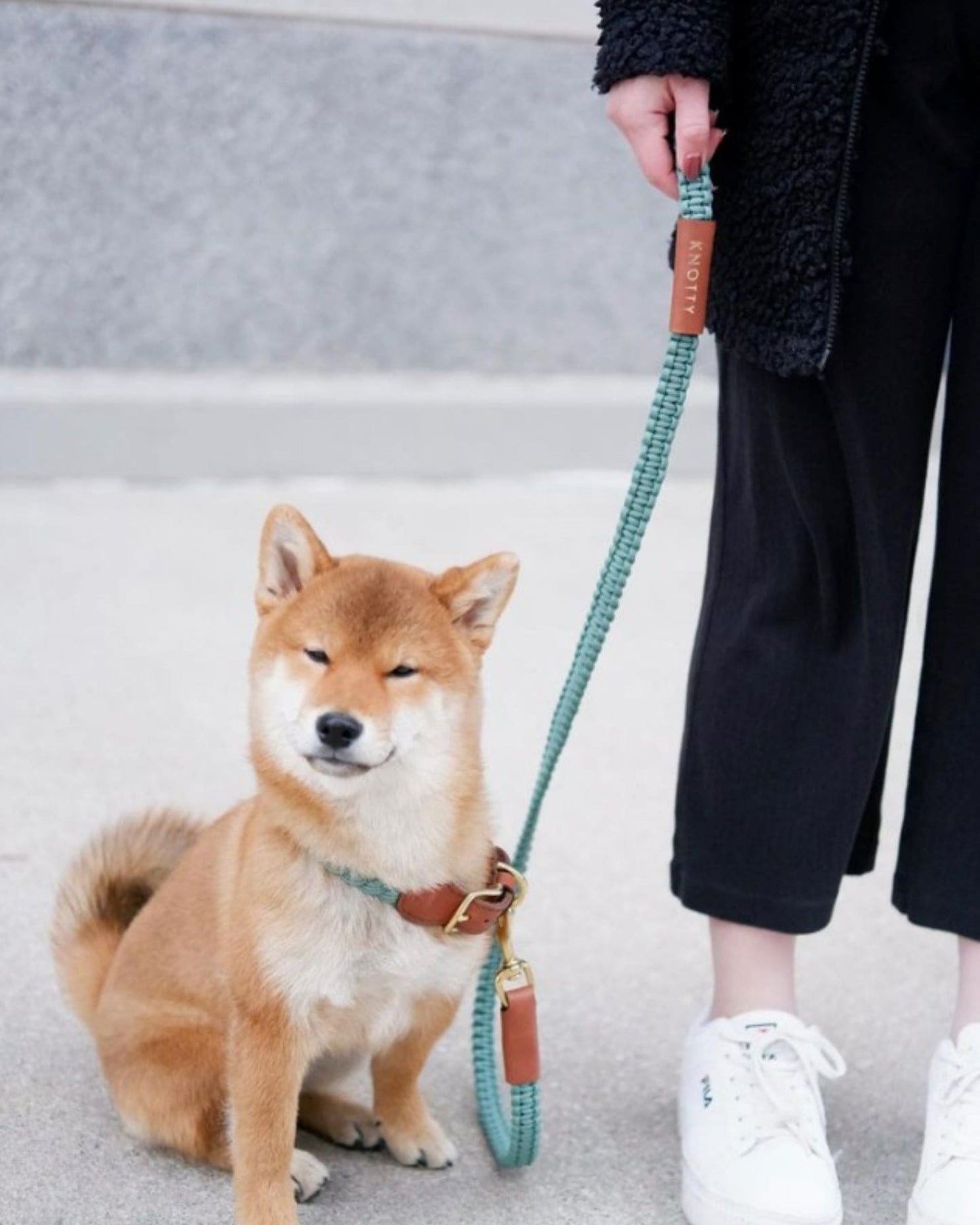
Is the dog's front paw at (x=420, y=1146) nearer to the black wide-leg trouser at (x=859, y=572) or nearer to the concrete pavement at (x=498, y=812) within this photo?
the concrete pavement at (x=498, y=812)

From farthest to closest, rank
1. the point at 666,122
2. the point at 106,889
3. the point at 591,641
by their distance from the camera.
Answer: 1. the point at 106,889
2. the point at 591,641
3. the point at 666,122

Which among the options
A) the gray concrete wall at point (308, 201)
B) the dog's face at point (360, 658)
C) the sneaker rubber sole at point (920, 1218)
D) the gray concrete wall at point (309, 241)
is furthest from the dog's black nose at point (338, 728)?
the gray concrete wall at point (308, 201)

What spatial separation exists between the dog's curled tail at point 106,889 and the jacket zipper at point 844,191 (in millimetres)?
711

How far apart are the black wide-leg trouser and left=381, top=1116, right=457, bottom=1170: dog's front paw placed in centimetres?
28

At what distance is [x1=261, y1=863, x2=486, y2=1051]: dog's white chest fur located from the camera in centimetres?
125

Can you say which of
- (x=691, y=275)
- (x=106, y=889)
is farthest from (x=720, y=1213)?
(x=691, y=275)

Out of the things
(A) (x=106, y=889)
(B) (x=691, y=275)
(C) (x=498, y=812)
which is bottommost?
(C) (x=498, y=812)

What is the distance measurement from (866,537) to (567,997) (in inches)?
24.1

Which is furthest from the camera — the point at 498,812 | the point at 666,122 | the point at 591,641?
the point at 498,812

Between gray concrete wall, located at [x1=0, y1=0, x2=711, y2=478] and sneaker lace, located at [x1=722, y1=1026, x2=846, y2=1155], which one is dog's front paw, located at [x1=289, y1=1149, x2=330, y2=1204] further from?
gray concrete wall, located at [x1=0, y1=0, x2=711, y2=478]

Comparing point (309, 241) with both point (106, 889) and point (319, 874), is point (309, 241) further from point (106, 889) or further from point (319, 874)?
point (319, 874)

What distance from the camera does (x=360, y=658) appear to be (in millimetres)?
1237

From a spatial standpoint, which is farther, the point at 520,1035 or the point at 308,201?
the point at 308,201

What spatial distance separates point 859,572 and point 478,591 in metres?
0.31
